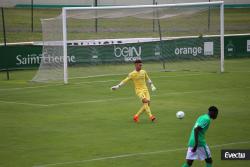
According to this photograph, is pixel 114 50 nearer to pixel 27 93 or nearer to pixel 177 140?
pixel 27 93

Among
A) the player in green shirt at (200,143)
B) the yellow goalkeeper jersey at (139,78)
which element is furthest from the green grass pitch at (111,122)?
the player in green shirt at (200,143)

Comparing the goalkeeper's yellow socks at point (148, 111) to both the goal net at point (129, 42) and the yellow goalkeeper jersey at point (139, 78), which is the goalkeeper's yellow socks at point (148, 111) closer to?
the yellow goalkeeper jersey at point (139, 78)

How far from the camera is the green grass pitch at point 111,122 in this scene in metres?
20.7

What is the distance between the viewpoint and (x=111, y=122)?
1034 inches

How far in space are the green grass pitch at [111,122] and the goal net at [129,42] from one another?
179 cm

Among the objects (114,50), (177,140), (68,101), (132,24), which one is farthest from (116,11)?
(177,140)

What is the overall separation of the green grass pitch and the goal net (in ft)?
5.86

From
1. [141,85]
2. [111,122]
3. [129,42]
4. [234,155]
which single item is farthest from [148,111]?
[129,42]

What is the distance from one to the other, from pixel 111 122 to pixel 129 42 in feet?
60.4

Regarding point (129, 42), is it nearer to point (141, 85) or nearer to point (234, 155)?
point (141, 85)

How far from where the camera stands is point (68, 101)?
31.6 meters

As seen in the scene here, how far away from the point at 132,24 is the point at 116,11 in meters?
6.60

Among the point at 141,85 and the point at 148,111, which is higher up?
the point at 141,85

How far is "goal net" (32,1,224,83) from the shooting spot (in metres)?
37.8
